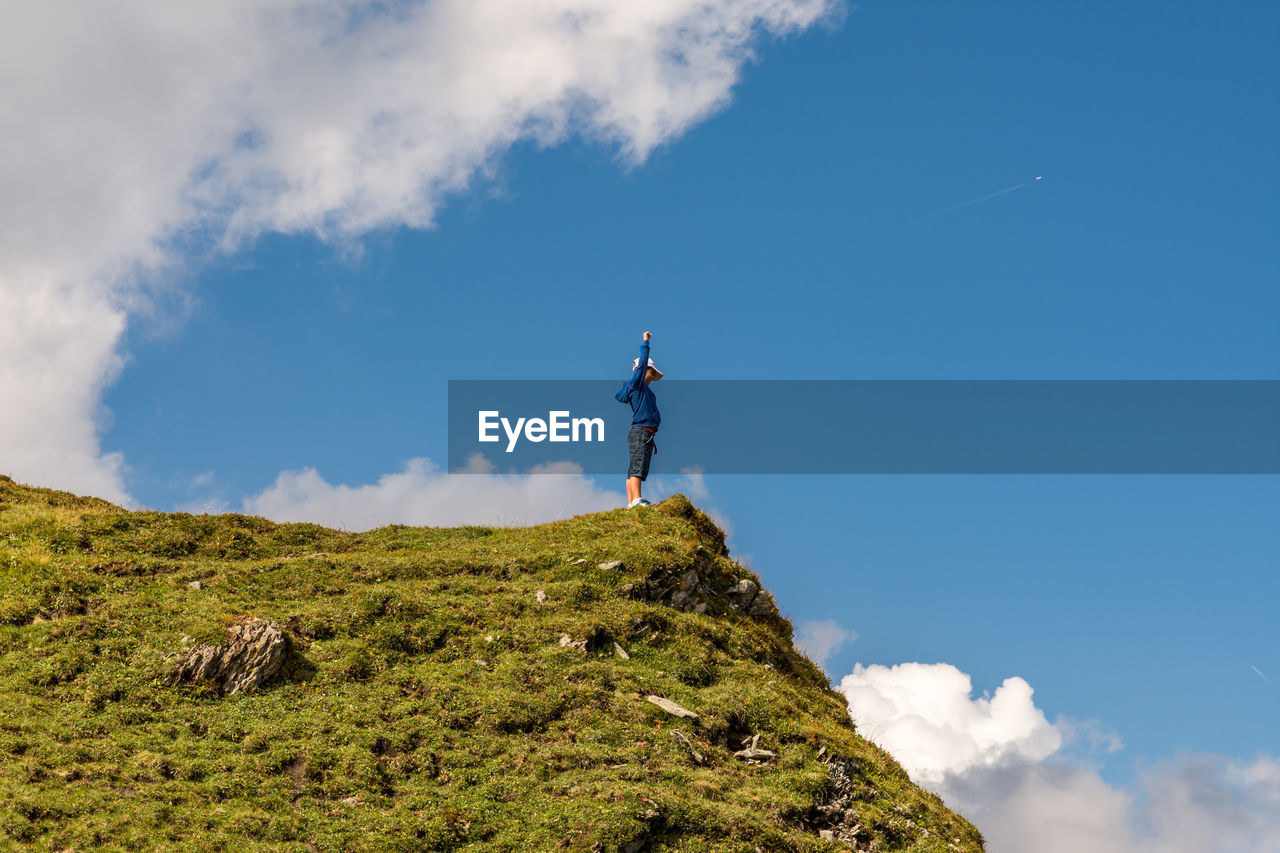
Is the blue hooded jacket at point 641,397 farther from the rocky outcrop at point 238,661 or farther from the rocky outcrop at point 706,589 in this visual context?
the rocky outcrop at point 238,661

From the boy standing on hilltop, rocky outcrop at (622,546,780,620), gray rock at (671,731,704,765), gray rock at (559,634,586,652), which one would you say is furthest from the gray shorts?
gray rock at (671,731,704,765)

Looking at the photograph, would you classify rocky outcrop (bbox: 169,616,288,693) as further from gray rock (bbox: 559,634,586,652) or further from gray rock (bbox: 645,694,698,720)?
gray rock (bbox: 645,694,698,720)

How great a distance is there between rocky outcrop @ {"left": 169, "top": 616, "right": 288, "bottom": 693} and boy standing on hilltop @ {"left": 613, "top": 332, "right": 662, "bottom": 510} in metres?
13.1

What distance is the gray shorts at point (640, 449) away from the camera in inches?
1243

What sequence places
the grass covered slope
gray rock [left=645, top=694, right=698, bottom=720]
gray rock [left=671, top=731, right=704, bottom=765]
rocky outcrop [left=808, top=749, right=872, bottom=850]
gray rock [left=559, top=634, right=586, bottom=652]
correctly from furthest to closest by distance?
gray rock [left=559, top=634, right=586, bottom=652] < gray rock [left=645, top=694, right=698, bottom=720] < gray rock [left=671, top=731, right=704, bottom=765] < rocky outcrop [left=808, top=749, right=872, bottom=850] < the grass covered slope

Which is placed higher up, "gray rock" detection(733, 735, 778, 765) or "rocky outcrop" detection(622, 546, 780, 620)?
"rocky outcrop" detection(622, 546, 780, 620)

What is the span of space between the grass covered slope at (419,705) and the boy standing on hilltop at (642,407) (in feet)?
8.34

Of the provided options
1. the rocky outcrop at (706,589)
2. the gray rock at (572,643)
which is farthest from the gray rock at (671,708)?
the rocky outcrop at (706,589)

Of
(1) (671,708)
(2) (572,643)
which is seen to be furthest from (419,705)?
(1) (671,708)

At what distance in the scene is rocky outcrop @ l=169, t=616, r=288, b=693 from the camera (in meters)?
21.4

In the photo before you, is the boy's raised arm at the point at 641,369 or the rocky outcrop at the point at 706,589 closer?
the rocky outcrop at the point at 706,589

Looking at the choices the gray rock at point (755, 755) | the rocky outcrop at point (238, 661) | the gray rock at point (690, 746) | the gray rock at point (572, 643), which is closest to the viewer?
the gray rock at point (690, 746)

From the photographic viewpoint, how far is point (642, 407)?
31484 millimetres

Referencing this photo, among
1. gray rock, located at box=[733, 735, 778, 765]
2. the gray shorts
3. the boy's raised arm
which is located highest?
the boy's raised arm
